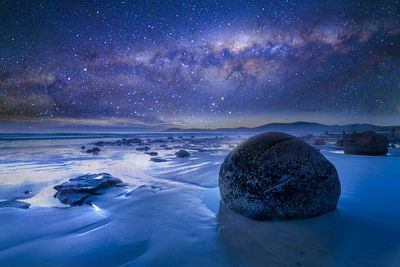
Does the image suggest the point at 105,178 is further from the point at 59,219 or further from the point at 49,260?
the point at 49,260

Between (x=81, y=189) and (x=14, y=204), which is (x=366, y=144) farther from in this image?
(x=14, y=204)

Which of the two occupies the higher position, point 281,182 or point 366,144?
point 366,144

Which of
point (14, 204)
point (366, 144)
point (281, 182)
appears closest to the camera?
point (281, 182)

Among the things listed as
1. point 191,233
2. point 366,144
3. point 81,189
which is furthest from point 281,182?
point 366,144

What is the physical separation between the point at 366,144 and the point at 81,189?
1026 centimetres

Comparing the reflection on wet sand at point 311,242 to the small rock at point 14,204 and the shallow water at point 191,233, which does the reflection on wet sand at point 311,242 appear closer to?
the shallow water at point 191,233

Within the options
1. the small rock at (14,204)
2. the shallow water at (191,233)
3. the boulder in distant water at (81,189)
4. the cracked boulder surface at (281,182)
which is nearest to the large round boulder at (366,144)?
the shallow water at (191,233)

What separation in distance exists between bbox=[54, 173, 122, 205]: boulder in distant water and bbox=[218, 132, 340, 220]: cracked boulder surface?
8.78 feet

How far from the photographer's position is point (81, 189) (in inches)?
139

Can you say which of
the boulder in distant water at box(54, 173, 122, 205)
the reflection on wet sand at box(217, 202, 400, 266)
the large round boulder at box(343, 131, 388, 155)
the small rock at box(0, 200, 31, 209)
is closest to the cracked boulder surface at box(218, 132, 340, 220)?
the reflection on wet sand at box(217, 202, 400, 266)

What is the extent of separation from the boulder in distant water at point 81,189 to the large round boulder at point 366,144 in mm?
9567

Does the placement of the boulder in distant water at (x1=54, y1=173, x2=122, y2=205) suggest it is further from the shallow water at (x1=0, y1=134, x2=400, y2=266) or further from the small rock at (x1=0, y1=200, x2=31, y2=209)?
the small rock at (x1=0, y1=200, x2=31, y2=209)

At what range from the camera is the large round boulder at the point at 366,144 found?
7.64 meters

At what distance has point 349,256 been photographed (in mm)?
1628
